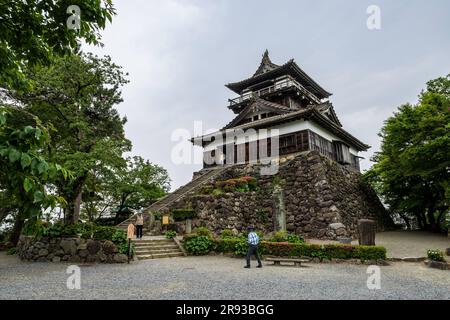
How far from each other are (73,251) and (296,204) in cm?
1465

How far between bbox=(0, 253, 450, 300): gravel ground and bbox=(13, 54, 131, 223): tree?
16.8ft

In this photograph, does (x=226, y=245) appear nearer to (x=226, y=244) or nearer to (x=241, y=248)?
(x=226, y=244)

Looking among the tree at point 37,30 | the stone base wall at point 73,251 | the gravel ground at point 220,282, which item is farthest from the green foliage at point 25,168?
the stone base wall at point 73,251

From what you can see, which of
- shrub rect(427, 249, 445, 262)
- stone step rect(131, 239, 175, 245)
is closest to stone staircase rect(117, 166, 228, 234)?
stone step rect(131, 239, 175, 245)

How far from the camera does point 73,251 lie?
41.8 feet

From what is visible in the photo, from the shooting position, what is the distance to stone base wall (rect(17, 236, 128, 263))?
12320mm

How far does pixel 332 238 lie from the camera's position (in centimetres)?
1755

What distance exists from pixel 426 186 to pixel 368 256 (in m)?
14.8

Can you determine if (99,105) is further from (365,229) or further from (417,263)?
(417,263)

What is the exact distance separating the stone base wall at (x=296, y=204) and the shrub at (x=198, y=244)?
3522mm

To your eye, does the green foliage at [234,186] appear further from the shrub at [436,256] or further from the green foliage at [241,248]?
the shrub at [436,256]

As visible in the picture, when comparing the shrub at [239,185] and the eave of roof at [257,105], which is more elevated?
the eave of roof at [257,105]

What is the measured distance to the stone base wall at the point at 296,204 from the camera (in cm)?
1877
